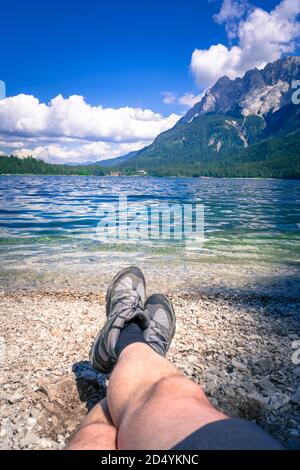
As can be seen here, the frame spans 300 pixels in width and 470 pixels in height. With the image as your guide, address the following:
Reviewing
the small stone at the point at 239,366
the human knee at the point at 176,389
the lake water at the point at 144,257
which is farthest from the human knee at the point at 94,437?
the lake water at the point at 144,257

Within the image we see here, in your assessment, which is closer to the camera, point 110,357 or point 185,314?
point 110,357

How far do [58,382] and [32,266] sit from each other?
23.5 ft

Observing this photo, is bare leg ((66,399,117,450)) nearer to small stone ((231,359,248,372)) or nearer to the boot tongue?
the boot tongue

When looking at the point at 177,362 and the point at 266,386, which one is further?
the point at 177,362

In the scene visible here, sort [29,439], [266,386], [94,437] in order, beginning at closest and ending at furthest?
1. [94,437]
2. [29,439]
3. [266,386]

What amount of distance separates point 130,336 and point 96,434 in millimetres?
1284

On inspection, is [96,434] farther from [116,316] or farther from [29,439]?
[116,316]

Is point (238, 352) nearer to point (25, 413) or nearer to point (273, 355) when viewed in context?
point (273, 355)

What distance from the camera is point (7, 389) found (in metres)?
3.95

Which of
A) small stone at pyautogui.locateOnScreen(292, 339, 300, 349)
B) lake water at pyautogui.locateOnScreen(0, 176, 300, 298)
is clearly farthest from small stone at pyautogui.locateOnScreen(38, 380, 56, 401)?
lake water at pyautogui.locateOnScreen(0, 176, 300, 298)

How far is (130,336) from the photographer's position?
3.63 meters

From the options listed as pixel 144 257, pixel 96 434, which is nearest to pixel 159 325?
pixel 96 434

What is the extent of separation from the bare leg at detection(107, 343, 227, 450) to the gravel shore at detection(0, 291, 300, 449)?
1.10 metres
